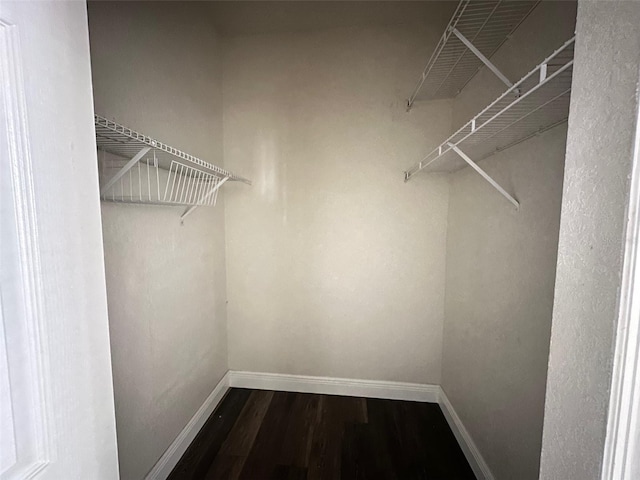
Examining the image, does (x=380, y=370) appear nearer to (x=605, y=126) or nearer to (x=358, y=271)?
(x=358, y=271)

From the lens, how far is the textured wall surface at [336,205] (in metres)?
2.07

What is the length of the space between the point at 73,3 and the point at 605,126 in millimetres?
909

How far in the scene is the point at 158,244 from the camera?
148 cm

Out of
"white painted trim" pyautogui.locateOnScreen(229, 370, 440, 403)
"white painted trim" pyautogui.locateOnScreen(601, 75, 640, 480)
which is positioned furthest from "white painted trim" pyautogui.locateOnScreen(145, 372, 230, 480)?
"white painted trim" pyautogui.locateOnScreen(601, 75, 640, 480)

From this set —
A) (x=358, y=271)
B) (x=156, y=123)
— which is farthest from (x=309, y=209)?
(x=156, y=123)

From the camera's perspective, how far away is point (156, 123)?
1.47m

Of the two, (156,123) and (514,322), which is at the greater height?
Result: (156,123)

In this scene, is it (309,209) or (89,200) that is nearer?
(89,200)

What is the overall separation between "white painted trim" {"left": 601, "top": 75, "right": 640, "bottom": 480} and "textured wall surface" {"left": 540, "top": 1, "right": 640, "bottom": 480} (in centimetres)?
1

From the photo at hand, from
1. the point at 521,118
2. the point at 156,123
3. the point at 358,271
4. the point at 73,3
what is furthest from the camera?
the point at 358,271

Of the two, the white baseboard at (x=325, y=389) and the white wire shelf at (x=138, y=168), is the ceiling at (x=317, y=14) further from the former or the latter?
the white baseboard at (x=325, y=389)

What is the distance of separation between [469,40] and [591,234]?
1.39 m

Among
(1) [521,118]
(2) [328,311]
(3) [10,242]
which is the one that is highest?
(1) [521,118]

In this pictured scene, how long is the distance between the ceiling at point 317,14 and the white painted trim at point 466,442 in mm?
2574
